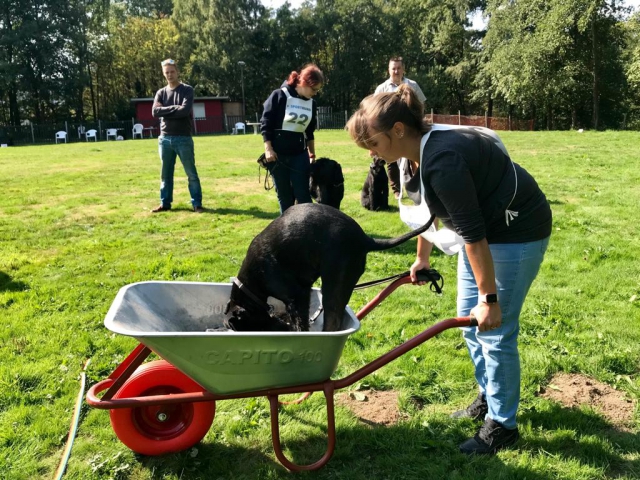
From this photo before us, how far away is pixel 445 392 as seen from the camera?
3.00 m

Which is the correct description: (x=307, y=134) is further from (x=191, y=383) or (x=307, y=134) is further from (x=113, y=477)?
(x=113, y=477)

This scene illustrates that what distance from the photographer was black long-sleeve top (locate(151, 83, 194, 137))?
23.1 feet

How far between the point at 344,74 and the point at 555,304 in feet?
141

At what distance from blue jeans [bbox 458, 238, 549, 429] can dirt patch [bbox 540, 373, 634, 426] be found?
64cm

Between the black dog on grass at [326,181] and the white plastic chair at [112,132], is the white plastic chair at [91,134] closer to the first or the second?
the white plastic chair at [112,132]

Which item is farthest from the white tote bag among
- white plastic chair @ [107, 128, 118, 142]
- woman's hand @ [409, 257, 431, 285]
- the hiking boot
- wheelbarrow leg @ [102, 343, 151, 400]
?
white plastic chair @ [107, 128, 118, 142]

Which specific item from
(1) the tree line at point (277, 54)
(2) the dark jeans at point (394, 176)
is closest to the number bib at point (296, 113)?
(2) the dark jeans at point (394, 176)

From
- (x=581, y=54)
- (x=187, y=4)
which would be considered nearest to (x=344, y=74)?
(x=187, y=4)

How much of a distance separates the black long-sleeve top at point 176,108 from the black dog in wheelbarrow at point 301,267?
5.09 metres

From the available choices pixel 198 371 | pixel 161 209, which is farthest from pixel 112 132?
pixel 198 371

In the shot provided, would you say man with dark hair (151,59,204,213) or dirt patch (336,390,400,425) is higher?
man with dark hair (151,59,204,213)

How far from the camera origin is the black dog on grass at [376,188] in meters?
7.11

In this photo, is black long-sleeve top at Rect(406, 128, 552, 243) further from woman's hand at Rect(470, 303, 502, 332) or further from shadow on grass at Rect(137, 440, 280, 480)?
shadow on grass at Rect(137, 440, 280, 480)

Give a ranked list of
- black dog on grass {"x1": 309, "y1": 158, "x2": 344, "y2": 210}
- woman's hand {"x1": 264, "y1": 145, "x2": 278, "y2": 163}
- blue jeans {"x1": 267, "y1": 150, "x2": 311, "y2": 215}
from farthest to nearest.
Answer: black dog on grass {"x1": 309, "y1": 158, "x2": 344, "y2": 210} < blue jeans {"x1": 267, "y1": 150, "x2": 311, "y2": 215} < woman's hand {"x1": 264, "y1": 145, "x2": 278, "y2": 163}
